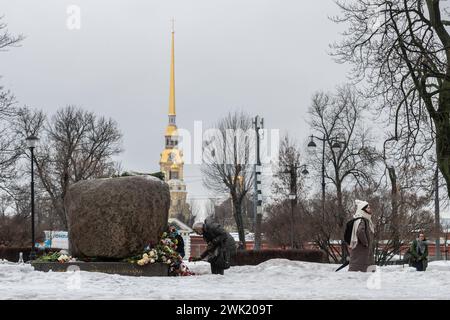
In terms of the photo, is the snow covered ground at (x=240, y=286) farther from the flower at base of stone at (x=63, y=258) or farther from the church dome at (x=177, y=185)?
the church dome at (x=177, y=185)

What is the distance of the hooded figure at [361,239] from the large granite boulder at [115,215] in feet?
13.6

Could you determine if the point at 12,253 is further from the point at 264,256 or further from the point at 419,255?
the point at 419,255

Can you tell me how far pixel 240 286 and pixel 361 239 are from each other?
3.23 meters

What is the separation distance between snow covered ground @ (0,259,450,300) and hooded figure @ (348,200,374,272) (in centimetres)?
52

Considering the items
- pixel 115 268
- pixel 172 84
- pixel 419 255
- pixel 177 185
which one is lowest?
Answer: pixel 115 268

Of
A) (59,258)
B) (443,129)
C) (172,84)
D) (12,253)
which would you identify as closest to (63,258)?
(59,258)

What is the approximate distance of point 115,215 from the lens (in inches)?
640

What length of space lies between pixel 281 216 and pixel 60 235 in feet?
44.5

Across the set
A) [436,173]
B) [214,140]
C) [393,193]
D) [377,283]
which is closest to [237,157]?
[214,140]

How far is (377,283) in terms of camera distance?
13.1 meters

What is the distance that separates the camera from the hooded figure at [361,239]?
591 inches

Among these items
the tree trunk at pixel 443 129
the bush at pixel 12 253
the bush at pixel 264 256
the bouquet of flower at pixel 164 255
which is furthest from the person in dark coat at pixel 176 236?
the bush at pixel 12 253

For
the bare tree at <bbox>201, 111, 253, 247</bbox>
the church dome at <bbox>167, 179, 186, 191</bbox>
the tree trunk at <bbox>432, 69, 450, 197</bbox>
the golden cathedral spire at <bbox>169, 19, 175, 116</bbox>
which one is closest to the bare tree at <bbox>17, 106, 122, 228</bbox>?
→ the bare tree at <bbox>201, 111, 253, 247</bbox>
